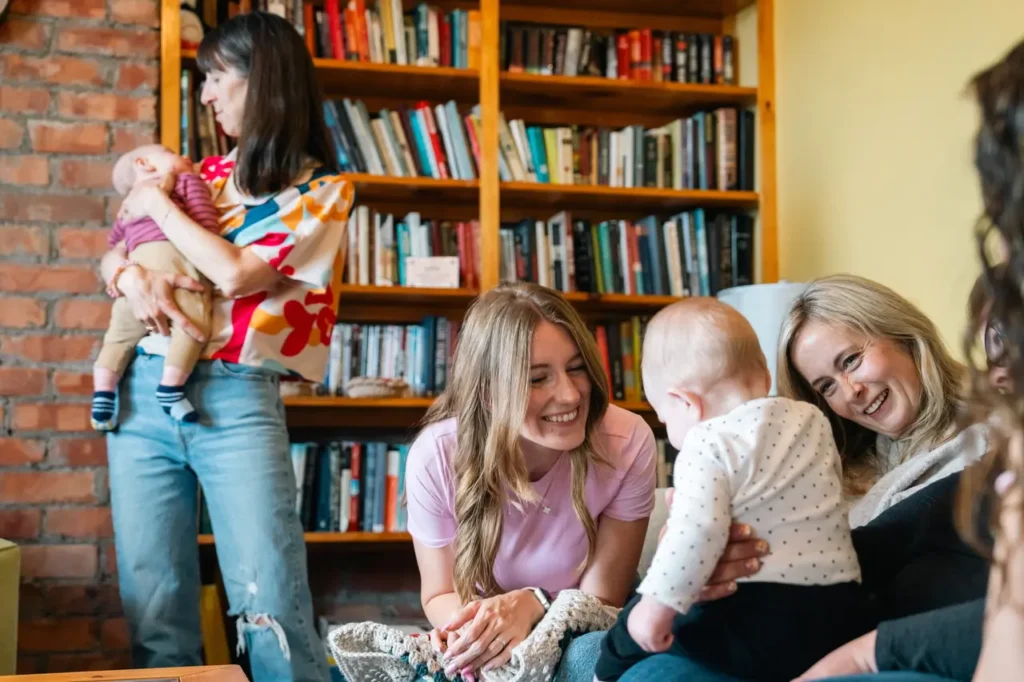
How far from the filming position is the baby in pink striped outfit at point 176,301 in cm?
192

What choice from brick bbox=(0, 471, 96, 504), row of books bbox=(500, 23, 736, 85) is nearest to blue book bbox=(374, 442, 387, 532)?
brick bbox=(0, 471, 96, 504)

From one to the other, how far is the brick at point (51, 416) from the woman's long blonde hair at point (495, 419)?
4.40ft

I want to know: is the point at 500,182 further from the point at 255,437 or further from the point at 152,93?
the point at 255,437

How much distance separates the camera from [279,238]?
6.56 ft

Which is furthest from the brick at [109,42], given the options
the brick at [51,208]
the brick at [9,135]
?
the brick at [51,208]

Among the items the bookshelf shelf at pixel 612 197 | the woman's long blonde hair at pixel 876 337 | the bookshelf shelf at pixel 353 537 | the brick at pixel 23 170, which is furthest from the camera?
the bookshelf shelf at pixel 612 197

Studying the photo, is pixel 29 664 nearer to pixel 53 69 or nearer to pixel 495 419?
pixel 53 69

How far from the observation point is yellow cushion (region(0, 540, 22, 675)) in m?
1.99

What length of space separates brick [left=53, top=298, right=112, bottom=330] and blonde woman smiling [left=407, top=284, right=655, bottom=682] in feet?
4.27

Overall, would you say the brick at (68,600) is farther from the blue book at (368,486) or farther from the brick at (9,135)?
the brick at (9,135)

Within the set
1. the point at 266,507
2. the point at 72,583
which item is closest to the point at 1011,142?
the point at 266,507

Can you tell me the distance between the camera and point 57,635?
2.60 m

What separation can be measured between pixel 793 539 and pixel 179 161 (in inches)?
59.1

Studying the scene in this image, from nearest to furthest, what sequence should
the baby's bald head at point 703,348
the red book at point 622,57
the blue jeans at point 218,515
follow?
the baby's bald head at point 703,348
the blue jeans at point 218,515
the red book at point 622,57
